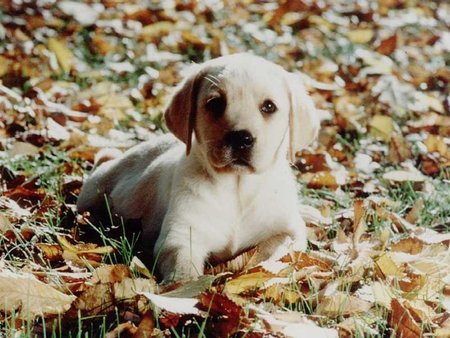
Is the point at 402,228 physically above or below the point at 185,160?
below

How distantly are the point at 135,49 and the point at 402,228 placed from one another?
4437 millimetres

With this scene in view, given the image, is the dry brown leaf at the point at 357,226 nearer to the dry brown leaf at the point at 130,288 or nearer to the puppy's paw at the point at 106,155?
the dry brown leaf at the point at 130,288

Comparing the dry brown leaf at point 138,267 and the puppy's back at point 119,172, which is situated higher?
the dry brown leaf at point 138,267

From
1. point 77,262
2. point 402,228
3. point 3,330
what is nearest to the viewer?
point 3,330

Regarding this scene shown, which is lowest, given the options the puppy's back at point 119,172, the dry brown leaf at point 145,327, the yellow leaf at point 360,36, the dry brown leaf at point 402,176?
the yellow leaf at point 360,36

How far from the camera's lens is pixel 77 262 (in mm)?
3076

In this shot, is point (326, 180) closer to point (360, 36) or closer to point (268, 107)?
point (268, 107)

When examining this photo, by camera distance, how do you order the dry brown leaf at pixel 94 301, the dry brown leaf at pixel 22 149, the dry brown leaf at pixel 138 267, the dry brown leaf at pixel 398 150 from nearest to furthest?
1. the dry brown leaf at pixel 94 301
2. the dry brown leaf at pixel 138 267
3. the dry brown leaf at pixel 22 149
4. the dry brown leaf at pixel 398 150

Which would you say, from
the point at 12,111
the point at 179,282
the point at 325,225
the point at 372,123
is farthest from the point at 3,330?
the point at 372,123

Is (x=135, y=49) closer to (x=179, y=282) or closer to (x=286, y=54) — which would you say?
(x=286, y=54)

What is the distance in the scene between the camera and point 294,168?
4.84m

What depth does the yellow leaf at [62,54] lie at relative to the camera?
6.63 meters

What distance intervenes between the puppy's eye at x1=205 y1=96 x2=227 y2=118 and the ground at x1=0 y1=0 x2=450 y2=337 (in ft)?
2.00

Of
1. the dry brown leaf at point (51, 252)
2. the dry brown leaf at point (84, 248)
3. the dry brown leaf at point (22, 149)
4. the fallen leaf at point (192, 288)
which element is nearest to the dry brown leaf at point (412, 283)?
the fallen leaf at point (192, 288)
